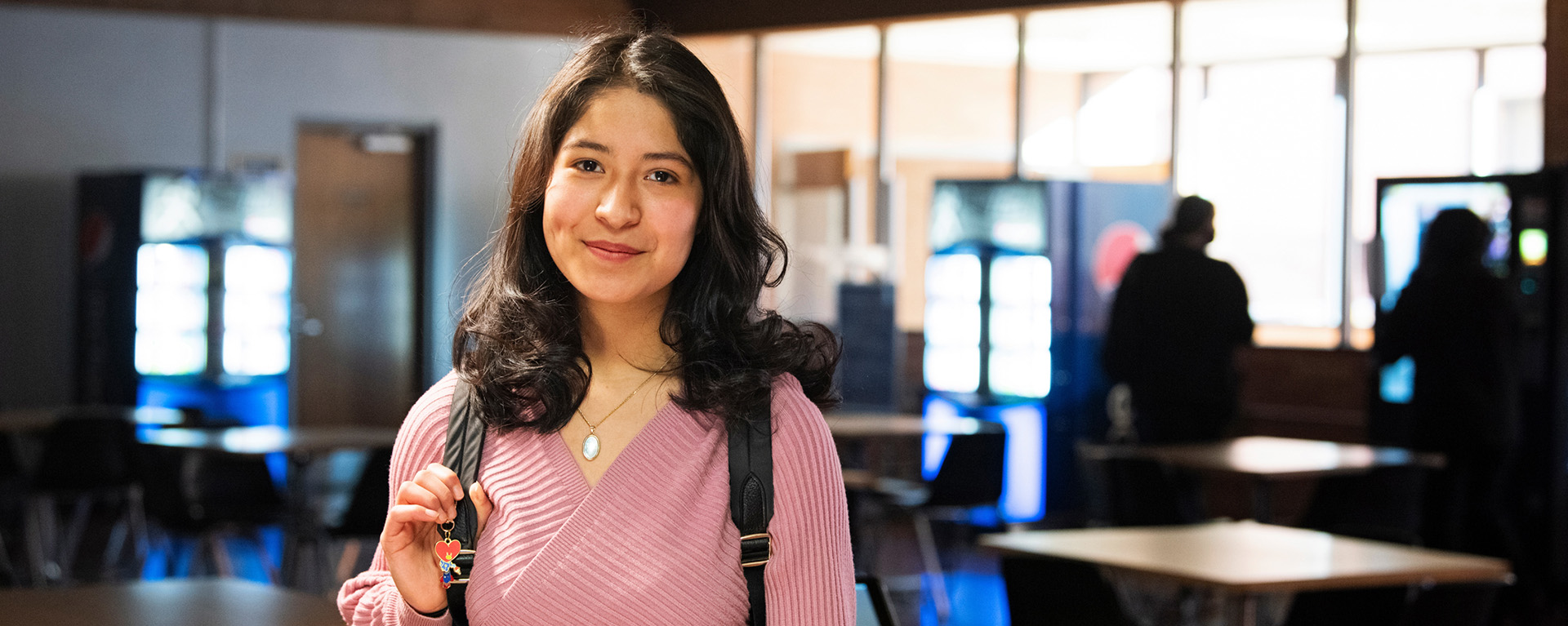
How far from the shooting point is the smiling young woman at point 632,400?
1454mm

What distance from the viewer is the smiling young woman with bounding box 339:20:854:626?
1.45 metres

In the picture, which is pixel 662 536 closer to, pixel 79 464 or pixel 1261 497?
pixel 1261 497

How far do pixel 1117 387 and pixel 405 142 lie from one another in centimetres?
496

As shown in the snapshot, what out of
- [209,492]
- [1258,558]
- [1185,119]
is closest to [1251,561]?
[1258,558]

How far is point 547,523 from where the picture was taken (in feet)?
4.85

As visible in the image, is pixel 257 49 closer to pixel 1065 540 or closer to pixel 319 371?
pixel 319 371

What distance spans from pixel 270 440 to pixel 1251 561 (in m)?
3.92

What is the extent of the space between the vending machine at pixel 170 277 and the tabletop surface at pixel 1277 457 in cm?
498

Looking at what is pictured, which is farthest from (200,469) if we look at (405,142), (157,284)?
(405,142)

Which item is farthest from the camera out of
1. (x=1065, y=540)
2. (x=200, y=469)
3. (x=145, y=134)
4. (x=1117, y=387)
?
(x=145, y=134)

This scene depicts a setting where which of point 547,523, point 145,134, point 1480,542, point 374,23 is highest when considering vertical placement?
point 374,23

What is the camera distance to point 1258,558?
371cm

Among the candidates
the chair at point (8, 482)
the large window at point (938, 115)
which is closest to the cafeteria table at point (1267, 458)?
the large window at point (938, 115)

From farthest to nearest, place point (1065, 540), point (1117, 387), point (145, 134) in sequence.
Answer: point (145, 134) < point (1117, 387) < point (1065, 540)
